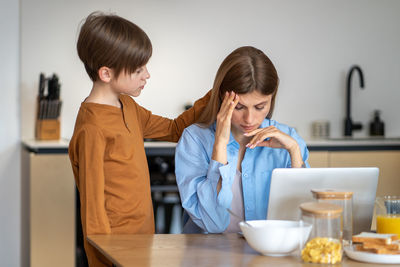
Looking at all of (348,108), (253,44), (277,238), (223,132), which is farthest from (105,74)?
(348,108)

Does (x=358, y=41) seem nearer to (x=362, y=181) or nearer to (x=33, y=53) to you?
(x=33, y=53)

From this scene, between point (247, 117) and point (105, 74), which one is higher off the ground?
point (105, 74)

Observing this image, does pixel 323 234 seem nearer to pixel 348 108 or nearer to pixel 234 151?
pixel 234 151

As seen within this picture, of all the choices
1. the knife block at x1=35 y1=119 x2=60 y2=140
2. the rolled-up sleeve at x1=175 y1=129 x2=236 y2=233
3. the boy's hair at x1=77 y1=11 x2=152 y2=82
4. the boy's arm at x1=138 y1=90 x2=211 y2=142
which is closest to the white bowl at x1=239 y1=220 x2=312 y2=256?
the rolled-up sleeve at x1=175 y1=129 x2=236 y2=233

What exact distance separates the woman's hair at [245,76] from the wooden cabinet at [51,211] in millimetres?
1560

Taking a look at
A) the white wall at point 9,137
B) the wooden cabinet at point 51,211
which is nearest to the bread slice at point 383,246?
the wooden cabinet at point 51,211

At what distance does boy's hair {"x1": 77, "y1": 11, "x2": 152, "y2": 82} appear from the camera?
78.1 inches

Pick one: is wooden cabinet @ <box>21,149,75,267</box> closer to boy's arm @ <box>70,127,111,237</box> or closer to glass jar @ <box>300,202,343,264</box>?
boy's arm @ <box>70,127,111,237</box>

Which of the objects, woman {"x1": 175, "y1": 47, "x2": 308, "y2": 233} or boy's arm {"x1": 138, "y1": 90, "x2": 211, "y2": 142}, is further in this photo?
boy's arm {"x1": 138, "y1": 90, "x2": 211, "y2": 142}

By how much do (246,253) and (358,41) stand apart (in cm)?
306

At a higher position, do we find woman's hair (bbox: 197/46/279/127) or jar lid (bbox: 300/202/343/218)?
woman's hair (bbox: 197/46/279/127)

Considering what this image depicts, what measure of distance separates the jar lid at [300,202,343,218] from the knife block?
2.51 metres

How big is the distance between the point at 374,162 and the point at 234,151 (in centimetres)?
194

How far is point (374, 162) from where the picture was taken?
3.73 meters
